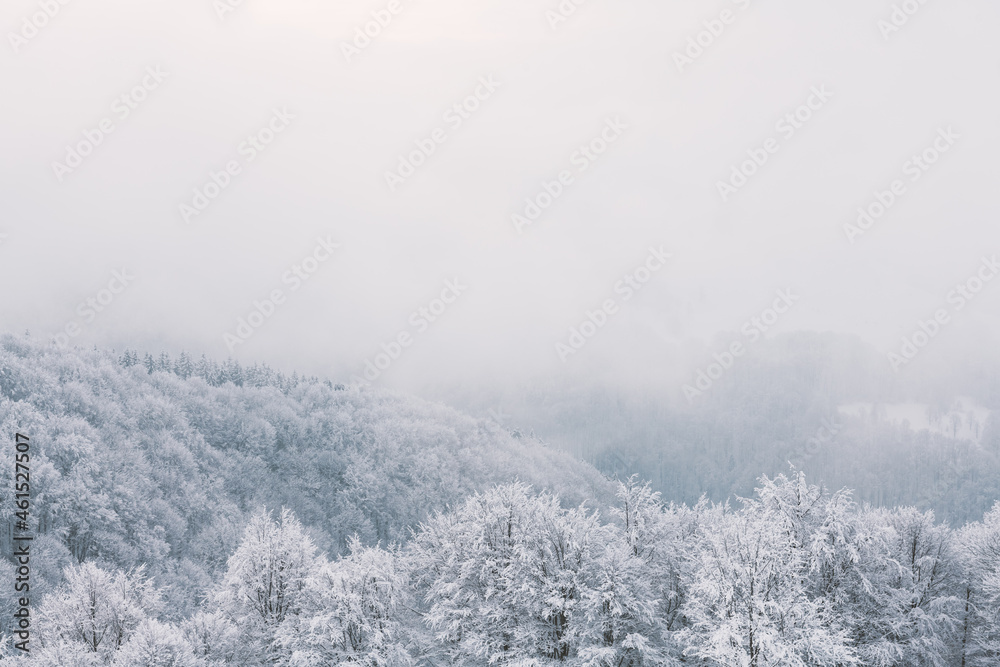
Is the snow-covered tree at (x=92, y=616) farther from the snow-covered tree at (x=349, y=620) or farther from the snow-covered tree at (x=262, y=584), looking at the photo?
the snow-covered tree at (x=349, y=620)

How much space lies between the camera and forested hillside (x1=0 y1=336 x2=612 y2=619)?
74.7m

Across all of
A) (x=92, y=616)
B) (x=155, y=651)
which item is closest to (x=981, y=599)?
(x=155, y=651)

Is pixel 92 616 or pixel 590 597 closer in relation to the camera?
pixel 590 597

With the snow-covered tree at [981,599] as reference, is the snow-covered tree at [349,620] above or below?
below

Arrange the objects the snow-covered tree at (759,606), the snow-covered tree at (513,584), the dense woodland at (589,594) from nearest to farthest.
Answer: the snow-covered tree at (759,606)
the dense woodland at (589,594)
the snow-covered tree at (513,584)

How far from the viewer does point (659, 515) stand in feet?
110

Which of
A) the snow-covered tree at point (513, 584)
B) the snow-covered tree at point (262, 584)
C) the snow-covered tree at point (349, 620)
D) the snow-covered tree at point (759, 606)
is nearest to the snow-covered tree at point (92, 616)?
the snow-covered tree at point (262, 584)

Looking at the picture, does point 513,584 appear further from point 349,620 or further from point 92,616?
point 92,616

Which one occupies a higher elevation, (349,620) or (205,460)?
(205,460)

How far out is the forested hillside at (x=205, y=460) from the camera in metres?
74.7

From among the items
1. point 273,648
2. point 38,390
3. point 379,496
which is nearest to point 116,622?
point 273,648

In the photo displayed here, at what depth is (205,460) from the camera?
370 ft

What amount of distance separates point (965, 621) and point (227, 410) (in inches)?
5055

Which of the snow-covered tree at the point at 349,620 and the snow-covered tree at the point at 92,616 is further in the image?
the snow-covered tree at the point at 92,616
